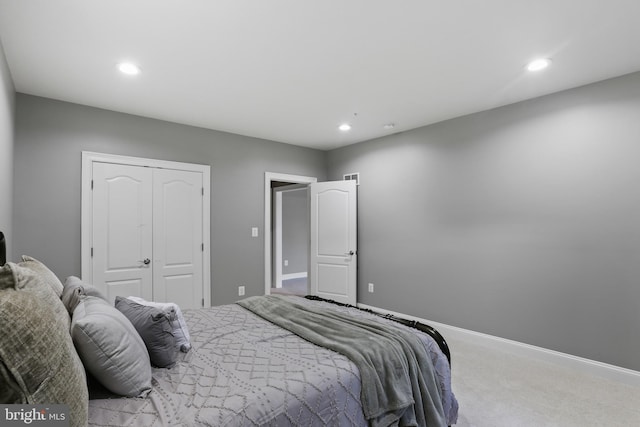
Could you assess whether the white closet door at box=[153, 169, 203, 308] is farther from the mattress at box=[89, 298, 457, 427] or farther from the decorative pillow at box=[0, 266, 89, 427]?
the decorative pillow at box=[0, 266, 89, 427]

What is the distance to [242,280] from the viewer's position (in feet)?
15.3

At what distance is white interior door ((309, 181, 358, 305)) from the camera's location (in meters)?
5.05

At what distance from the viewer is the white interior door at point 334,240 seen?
5.05 m

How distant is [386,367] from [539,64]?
2.65m

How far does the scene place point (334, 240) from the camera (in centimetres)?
519

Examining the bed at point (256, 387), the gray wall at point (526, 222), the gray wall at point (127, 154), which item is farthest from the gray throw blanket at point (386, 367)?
the gray wall at point (127, 154)

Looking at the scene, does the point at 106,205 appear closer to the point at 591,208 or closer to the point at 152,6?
the point at 152,6

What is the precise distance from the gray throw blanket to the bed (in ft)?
0.05

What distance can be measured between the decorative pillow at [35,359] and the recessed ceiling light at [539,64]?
3.39 m

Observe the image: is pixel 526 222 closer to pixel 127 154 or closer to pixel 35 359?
pixel 35 359

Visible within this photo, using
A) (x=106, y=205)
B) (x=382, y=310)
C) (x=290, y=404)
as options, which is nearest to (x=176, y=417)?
(x=290, y=404)

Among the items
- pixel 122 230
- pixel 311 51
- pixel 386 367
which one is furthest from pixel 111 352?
pixel 122 230

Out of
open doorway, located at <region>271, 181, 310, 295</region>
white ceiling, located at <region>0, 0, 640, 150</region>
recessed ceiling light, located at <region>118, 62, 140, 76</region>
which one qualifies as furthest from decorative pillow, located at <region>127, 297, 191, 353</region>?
open doorway, located at <region>271, 181, 310, 295</region>

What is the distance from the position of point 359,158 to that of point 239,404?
4317 millimetres
